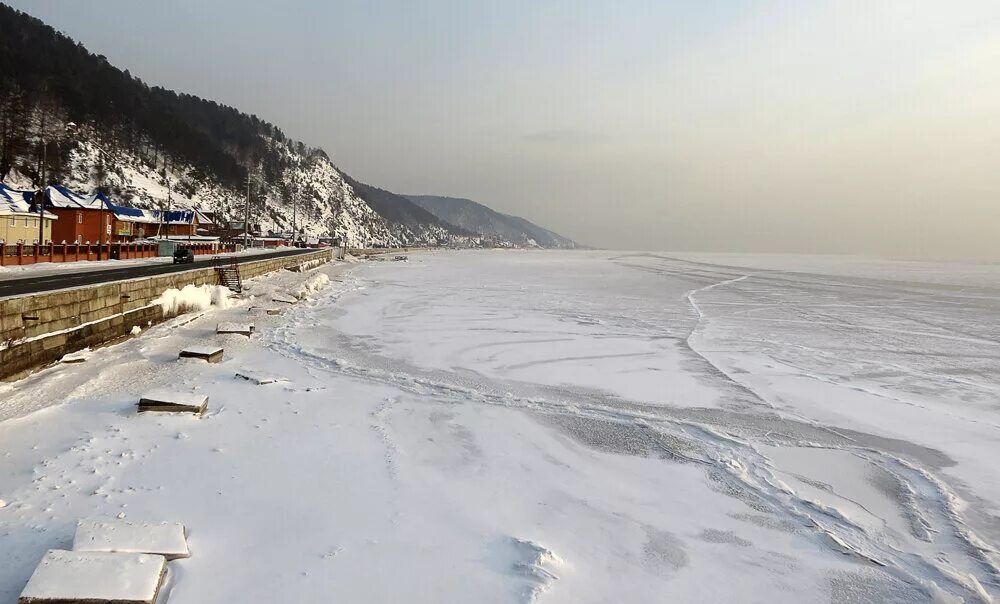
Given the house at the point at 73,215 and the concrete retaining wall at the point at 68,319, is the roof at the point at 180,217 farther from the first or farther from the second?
the concrete retaining wall at the point at 68,319

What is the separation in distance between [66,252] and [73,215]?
51.5ft

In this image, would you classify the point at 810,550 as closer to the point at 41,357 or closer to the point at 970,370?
the point at 970,370

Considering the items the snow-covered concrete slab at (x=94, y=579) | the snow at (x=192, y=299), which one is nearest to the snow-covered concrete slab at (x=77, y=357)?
the snow at (x=192, y=299)

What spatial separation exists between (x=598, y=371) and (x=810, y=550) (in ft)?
27.5

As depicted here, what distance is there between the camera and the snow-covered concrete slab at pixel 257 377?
39.1ft

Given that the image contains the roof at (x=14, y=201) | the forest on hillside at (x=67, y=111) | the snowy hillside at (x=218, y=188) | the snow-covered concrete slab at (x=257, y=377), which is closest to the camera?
the snow-covered concrete slab at (x=257, y=377)

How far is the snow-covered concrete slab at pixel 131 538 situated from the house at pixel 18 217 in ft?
Answer: 120

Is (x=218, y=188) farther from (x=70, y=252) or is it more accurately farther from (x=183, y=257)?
(x=70, y=252)

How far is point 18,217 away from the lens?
36.7 m

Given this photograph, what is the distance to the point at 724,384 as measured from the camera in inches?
527

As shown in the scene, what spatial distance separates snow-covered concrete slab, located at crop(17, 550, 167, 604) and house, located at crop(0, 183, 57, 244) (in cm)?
3708

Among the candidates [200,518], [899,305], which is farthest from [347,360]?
[899,305]

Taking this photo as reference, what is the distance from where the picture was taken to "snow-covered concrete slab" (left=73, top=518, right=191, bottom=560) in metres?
5.14

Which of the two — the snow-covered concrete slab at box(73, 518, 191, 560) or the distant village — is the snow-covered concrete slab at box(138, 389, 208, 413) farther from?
the distant village
